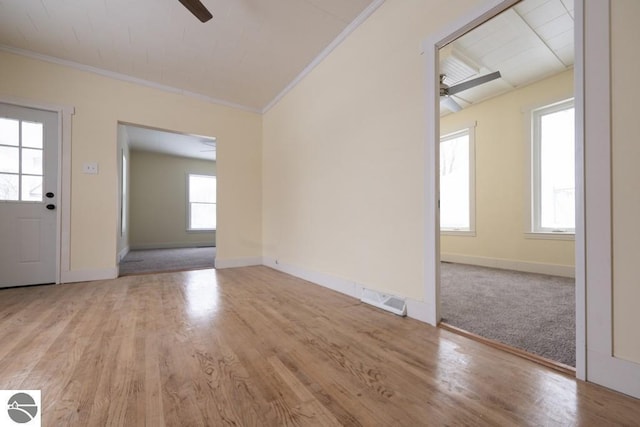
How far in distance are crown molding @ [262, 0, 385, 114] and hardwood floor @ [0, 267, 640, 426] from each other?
2.59 metres

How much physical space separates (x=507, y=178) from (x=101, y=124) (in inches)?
223

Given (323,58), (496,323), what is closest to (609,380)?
(496,323)

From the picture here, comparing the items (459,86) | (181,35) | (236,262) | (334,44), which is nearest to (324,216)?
(334,44)

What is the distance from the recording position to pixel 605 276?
1.13 m

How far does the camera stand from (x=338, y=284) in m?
2.68

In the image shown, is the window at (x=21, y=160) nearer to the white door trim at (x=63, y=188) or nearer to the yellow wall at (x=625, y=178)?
the white door trim at (x=63, y=188)

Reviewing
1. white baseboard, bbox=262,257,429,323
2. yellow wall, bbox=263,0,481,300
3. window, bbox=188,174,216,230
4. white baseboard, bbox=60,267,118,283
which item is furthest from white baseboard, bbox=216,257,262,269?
window, bbox=188,174,216,230

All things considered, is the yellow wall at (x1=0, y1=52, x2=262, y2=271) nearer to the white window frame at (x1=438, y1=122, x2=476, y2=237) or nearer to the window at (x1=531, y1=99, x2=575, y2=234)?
the white window frame at (x1=438, y1=122, x2=476, y2=237)

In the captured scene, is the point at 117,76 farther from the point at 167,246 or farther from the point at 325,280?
the point at 167,246

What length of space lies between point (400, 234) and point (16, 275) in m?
4.14

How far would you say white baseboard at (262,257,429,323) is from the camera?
6.19ft

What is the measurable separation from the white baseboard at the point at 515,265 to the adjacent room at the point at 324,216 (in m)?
0.03

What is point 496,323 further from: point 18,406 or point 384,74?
point 18,406

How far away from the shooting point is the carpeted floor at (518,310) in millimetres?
1565
